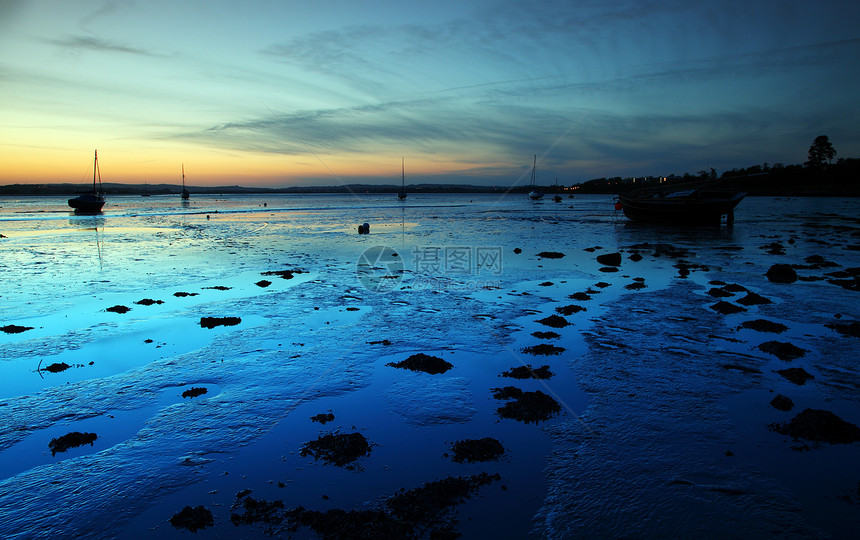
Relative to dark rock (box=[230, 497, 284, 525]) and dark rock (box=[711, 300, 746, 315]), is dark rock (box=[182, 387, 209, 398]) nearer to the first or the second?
dark rock (box=[230, 497, 284, 525])

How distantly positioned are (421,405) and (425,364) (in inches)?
56.6

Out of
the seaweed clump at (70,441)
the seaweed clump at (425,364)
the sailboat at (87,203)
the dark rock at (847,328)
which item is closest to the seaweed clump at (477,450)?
the seaweed clump at (425,364)

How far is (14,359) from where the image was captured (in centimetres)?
808

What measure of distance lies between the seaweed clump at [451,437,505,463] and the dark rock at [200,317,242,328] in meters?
7.13

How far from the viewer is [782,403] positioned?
6.16 meters

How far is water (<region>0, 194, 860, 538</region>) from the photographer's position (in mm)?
4258

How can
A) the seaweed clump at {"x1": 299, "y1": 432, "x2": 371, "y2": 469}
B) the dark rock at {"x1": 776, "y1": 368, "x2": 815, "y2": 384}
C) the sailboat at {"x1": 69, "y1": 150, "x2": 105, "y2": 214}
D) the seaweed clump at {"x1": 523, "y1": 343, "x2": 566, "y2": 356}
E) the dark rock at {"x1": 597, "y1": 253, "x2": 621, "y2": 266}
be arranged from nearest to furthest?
the seaweed clump at {"x1": 299, "y1": 432, "x2": 371, "y2": 469}
the dark rock at {"x1": 776, "y1": 368, "x2": 815, "y2": 384}
the seaweed clump at {"x1": 523, "y1": 343, "x2": 566, "y2": 356}
the dark rock at {"x1": 597, "y1": 253, "x2": 621, "y2": 266}
the sailboat at {"x1": 69, "y1": 150, "x2": 105, "y2": 214}

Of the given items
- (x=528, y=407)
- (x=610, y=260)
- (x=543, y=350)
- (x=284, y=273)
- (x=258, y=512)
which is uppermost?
(x=610, y=260)

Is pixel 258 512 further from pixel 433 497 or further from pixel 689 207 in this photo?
pixel 689 207

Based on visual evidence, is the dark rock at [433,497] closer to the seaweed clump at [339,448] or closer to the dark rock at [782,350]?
the seaweed clump at [339,448]

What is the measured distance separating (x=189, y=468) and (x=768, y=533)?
18.3ft

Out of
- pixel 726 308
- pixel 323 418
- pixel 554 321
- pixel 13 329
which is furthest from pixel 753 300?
pixel 13 329

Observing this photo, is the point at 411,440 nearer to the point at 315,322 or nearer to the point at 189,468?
the point at 189,468

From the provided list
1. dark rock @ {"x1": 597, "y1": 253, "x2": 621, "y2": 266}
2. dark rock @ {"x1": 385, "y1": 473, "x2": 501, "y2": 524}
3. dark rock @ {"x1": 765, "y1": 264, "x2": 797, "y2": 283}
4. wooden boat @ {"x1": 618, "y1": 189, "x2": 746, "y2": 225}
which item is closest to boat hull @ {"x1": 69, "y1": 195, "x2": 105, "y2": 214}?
wooden boat @ {"x1": 618, "y1": 189, "x2": 746, "y2": 225}
